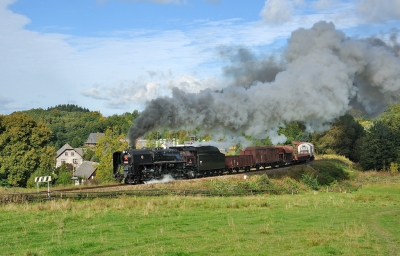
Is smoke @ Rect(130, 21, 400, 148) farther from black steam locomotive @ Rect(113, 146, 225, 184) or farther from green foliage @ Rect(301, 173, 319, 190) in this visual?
green foliage @ Rect(301, 173, 319, 190)

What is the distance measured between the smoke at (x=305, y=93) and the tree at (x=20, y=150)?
120 ft

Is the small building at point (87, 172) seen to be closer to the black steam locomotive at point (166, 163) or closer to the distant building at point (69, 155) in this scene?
the distant building at point (69, 155)

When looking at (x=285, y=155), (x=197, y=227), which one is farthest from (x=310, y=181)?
(x=197, y=227)

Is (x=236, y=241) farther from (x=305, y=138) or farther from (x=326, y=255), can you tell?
(x=305, y=138)

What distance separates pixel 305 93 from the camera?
37.8 m

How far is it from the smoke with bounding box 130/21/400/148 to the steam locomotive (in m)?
2.72

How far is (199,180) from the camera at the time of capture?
139 feet

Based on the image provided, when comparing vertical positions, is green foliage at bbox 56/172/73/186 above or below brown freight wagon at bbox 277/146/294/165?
below

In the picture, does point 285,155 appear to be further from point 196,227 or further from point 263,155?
point 196,227

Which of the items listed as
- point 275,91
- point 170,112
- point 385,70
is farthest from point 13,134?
point 385,70

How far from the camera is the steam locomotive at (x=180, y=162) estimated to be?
1633 inches

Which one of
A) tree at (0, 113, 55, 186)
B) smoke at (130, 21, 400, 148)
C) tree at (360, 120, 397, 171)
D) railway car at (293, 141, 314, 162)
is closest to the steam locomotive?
smoke at (130, 21, 400, 148)

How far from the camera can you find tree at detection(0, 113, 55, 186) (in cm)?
6906

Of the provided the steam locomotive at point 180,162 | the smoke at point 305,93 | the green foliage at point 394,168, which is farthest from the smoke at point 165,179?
the green foliage at point 394,168
